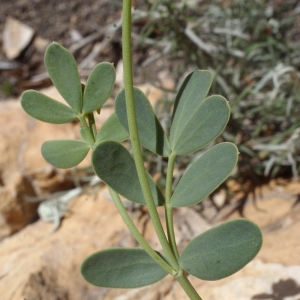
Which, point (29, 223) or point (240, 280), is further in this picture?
point (29, 223)

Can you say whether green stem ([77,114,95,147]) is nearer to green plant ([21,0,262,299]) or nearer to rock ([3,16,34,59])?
green plant ([21,0,262,299])

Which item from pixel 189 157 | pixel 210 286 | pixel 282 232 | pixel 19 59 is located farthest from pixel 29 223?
pixel 19 59

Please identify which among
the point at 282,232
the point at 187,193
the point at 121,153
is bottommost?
the point at 282,232

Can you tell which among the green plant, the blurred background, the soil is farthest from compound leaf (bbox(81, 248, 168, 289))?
the soil

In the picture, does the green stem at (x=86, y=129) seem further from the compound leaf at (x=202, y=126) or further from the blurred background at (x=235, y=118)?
the blurred background at (x=235, y=118)

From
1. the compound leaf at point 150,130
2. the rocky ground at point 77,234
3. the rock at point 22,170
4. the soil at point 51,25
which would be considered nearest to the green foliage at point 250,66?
the rocky ground at point 77,234

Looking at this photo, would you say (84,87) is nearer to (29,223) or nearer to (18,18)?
(29,223)
